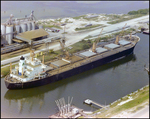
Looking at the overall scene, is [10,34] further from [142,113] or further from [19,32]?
[142,113]

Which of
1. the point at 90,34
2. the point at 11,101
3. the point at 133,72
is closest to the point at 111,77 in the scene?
the point at 133,72

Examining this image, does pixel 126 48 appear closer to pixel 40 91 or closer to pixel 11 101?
pixel 40 91

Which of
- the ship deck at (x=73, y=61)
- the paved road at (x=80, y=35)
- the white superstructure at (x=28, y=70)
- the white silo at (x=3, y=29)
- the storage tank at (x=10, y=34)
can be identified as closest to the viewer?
the white superstructure at (x=28, y=70)

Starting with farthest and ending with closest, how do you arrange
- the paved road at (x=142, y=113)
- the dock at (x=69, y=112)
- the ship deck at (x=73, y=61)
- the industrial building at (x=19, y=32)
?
the industrial building at (x=19, y=32) → the ship deck at (x=73, y=61) → the dock at (x=69, y=112) → the paved road at (x=142, y=113)

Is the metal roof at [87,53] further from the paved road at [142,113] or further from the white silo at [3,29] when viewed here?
the paved road at [142,113]

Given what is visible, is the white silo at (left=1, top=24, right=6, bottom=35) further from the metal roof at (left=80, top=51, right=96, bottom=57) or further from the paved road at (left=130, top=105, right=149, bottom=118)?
the paved road at (left=130, top=105, right=149, bottom=118)

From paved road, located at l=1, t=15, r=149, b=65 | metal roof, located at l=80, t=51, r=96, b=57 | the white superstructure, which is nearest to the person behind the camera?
the white superstructure

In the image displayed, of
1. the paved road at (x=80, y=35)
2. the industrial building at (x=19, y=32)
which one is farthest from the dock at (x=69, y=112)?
the industrial building at (x=19, y=32)

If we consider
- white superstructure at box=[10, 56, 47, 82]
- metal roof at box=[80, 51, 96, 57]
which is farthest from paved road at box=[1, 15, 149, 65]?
white superstructure at box=[10, 56, 47, 82]
